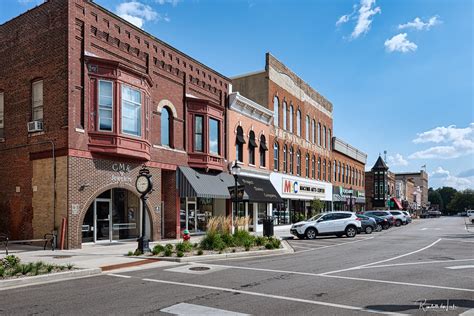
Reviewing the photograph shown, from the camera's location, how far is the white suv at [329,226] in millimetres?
26141

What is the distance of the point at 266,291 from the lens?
31.2 ft

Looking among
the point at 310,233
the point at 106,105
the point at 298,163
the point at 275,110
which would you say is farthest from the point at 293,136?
the point at 106,105

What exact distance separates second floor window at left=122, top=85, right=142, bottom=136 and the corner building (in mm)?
15805

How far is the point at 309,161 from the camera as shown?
145 ft

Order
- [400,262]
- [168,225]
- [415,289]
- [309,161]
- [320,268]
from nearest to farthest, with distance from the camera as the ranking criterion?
[415,289] < [320,268] < [400,262] < [168,225] < [309,161]

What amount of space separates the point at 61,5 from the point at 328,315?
53.6 ft

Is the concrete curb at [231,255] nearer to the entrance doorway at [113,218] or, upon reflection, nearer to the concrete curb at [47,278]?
the concrete curb at [47,278]

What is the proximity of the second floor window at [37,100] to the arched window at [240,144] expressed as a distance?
13.7 m

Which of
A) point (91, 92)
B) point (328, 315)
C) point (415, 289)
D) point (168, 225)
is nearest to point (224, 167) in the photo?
point (168, 225)

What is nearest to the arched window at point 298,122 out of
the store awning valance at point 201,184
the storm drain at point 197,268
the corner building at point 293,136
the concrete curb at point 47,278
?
the corner building at point 293,136

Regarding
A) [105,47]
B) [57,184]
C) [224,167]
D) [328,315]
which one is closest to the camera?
[328,315]

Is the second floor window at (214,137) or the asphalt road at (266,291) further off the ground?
the second floor window at (214,137)

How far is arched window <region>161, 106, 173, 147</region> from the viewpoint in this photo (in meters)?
23.4

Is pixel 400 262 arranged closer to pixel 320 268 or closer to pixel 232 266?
pixel 320 268
